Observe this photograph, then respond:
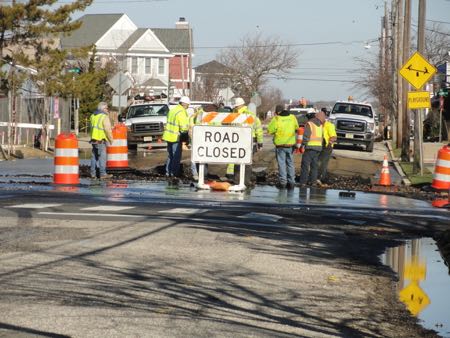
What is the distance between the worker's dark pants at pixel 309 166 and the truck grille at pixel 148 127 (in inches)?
688

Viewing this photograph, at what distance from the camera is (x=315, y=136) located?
24.6 metres

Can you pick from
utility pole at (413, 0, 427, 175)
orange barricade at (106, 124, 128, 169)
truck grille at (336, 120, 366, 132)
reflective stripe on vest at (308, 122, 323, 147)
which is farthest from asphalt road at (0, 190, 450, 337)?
truck grille at (336, 120, 366, 132)

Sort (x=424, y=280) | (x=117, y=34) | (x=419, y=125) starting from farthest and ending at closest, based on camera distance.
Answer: (x=117, y=34), (x=419, y=125), (x=424, y=280)

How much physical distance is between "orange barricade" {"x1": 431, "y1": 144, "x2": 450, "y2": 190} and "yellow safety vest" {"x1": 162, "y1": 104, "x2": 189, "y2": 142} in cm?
608

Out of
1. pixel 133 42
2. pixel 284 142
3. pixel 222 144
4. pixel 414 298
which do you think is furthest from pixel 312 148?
pixel 133 42

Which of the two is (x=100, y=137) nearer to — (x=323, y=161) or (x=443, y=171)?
(x=323, y=161)

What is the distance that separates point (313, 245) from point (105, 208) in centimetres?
466

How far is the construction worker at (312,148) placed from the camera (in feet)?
80.4

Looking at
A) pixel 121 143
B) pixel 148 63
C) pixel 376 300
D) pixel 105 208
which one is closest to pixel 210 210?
pixel 105 208

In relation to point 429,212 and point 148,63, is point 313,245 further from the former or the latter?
point 148,63

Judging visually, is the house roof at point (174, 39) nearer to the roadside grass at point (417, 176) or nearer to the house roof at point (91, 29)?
the house roof at point (91, 29)

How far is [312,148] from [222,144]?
294cm

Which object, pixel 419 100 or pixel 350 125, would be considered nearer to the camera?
pixel 419 100

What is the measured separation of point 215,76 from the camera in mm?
110438
